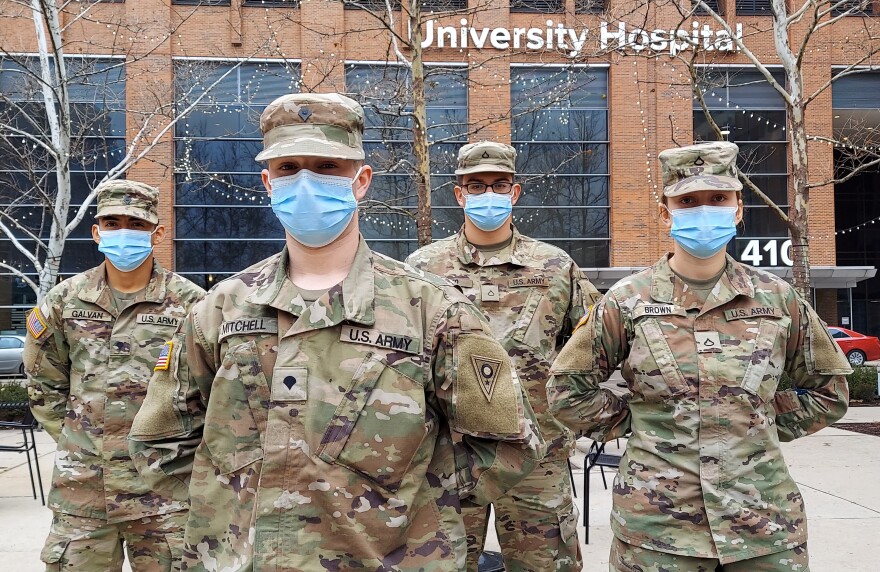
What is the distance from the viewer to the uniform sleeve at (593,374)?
128 inches

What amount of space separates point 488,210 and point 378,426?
2.94 metres

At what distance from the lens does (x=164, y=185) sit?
64.1 feet

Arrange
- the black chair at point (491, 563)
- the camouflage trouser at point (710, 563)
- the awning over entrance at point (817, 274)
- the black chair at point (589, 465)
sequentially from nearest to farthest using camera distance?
the camouflage trouser at point (710, 563) → the black chair at point (491, 563) → the black chair at point (589, 465) → the awning over entrance at point (817, 274)

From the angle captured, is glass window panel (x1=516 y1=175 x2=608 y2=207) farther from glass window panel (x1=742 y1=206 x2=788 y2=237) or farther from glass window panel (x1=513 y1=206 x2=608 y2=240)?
glass window panel (x1=742 y1=206 x2=788 y2=237)

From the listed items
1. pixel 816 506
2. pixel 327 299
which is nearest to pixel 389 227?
pixel 816 506

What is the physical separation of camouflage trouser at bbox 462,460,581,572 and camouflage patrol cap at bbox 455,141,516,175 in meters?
1.80

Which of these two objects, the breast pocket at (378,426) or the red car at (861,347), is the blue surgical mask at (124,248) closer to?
the breast pocket at (378,426)

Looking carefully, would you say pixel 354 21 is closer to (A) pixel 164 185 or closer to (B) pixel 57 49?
(A) pixel 164 185

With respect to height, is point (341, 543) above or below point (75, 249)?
below

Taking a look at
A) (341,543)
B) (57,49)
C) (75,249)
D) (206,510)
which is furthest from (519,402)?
(75,249)

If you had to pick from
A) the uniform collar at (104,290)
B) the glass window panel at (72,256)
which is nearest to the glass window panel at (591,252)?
the glass window panel at (72,256)

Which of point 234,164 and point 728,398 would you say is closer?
point 728,398

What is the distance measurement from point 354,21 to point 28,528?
16697 millimetres

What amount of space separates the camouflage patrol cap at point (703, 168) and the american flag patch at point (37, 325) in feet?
10.4
